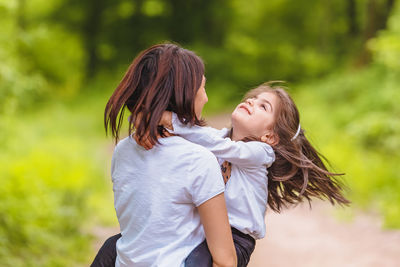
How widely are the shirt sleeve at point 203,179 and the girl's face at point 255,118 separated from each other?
46 centimetres

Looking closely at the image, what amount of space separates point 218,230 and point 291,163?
595mm

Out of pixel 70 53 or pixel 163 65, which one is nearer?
pixel 163 65

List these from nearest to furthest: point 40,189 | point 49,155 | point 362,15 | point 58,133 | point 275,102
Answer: point 275,102 → point 40,189 → point 49,155 → point 58,133 → point 362,15

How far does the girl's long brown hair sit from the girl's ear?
14mm

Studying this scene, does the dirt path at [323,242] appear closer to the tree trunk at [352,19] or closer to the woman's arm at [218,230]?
the woman's arm at [218,230]

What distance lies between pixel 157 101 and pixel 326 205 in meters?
6.00

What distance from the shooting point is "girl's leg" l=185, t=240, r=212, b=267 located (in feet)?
6.37

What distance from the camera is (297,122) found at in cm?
237

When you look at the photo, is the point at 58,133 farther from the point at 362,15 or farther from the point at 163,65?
the point at 362,15

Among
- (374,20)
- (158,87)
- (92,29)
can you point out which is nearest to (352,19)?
(374,20)

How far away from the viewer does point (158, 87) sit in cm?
189

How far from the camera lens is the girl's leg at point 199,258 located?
194cm

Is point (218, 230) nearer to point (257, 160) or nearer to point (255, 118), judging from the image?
point (257, 160)

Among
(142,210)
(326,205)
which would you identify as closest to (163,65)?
(142,210)
